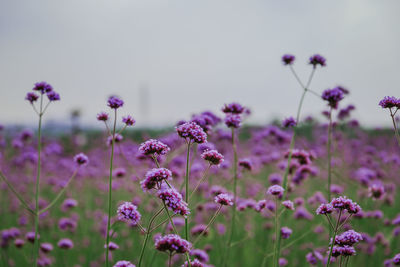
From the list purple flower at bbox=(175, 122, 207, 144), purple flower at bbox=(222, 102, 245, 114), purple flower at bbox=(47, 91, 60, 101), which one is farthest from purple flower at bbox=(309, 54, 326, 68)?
purple flower at bbox=(47, 91, 60, 101)

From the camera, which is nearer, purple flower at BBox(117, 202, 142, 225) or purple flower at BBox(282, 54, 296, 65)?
purple flower at BBox(117, 202, 142, 225)

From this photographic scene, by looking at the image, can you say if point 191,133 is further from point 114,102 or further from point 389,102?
point 389,102

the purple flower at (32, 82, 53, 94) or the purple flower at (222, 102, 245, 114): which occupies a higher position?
the purple flower at (32, 82, 53, 94)

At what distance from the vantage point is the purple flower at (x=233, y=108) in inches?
125

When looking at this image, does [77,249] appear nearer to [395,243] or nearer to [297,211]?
[297,211]

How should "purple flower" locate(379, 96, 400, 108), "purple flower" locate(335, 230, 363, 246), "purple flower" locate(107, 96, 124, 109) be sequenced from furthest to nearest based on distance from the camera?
"purple flower" locate(107, 96, 124, 109) < "purple flower" locate(379, 96, 400, 108) < "purple flower" locate(335, 230, 363, 246)

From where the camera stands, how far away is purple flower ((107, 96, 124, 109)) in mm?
2555

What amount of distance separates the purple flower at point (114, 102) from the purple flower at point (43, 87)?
772mm

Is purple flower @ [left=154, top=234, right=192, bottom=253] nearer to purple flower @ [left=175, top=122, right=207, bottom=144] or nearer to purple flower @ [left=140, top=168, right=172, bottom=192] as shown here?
purple flower @ [left=140, top=168, right=172, bottom=192]

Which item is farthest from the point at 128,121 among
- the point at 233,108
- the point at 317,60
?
the point at 317,60

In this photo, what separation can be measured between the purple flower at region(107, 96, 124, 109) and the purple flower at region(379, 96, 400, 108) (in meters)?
1.96

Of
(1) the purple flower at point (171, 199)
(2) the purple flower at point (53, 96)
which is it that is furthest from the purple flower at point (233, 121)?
(2) the purple flower at point (53, 96)

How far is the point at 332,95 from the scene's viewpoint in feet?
9.98

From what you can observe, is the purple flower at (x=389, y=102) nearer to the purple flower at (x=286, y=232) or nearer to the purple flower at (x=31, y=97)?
the purple flower at (x=286, y=232)
